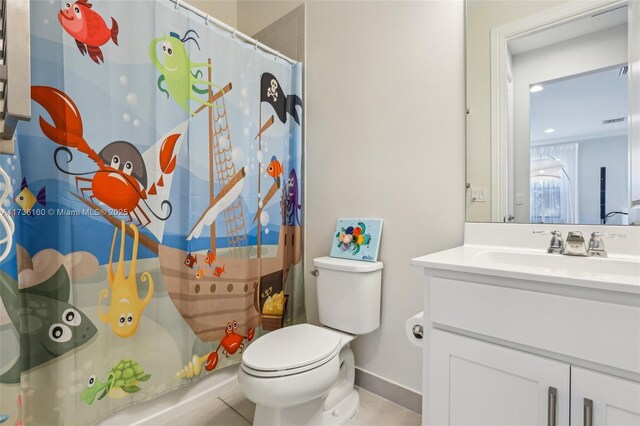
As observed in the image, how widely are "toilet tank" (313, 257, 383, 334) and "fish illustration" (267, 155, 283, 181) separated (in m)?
0.62

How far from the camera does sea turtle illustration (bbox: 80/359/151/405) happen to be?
125 centimetres

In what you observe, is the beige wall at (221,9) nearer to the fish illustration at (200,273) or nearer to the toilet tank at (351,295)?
the fish illustration at (200,273)

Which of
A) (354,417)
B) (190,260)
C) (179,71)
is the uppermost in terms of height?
(179,71)

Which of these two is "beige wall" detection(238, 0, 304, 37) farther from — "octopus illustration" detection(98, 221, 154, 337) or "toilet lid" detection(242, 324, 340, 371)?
"toilet lid" detection(242, 324, 340, 371)

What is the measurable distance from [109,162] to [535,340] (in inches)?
63.3

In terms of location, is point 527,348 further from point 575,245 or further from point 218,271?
point 218,271

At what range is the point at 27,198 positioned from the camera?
1.12 m

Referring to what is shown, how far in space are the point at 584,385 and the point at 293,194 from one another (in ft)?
5.19

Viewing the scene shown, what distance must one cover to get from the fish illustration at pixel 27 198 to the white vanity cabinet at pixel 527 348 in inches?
54.4

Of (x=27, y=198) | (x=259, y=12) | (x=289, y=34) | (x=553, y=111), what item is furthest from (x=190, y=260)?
(x=259, y=12)

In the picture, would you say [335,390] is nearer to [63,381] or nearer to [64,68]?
[63,381]

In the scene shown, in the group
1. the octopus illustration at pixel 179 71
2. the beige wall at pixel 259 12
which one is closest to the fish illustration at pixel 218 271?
the octopus illustration at pixel 179 71

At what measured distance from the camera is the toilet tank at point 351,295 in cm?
158

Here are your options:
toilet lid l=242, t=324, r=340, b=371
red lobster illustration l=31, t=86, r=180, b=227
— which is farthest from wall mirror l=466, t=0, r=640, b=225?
red lobster illustration l=31, t=86, r=180, b=227
